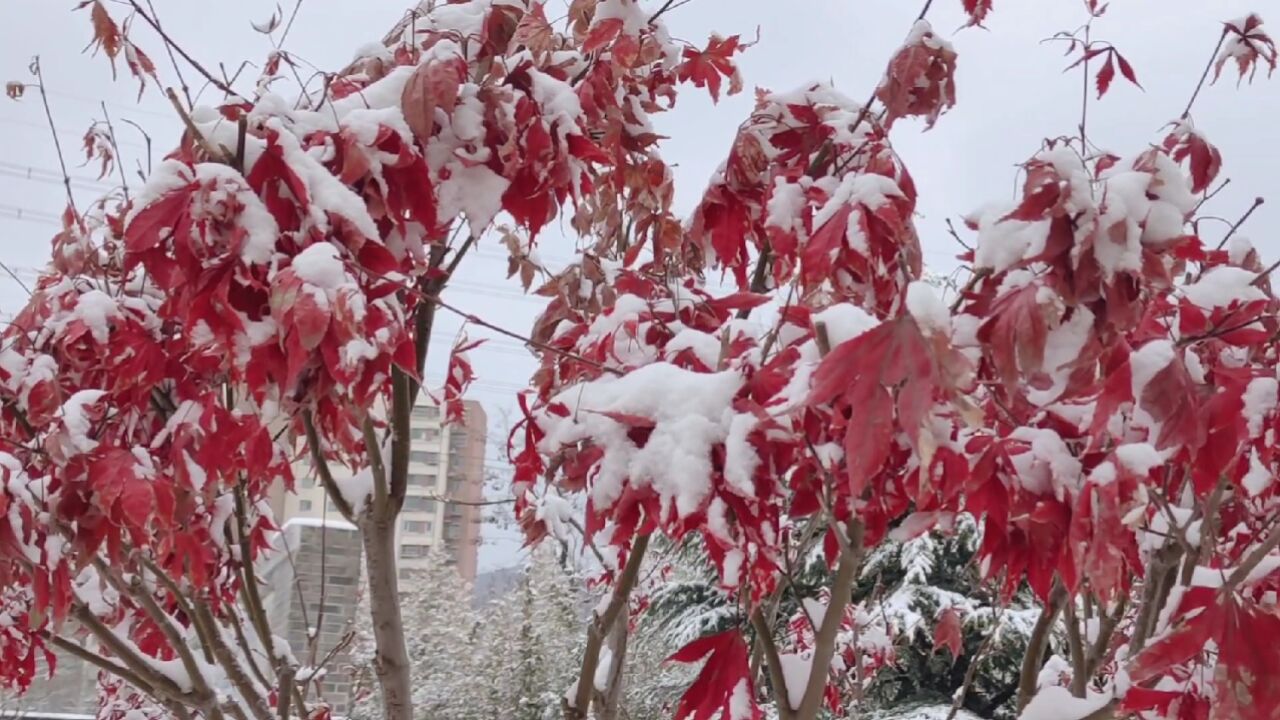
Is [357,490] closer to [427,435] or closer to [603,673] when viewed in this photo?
[603,673]

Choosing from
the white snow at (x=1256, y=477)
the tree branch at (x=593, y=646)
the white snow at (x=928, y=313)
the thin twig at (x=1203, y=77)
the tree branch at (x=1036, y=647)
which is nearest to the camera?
the white snow at (x=928, y=313)

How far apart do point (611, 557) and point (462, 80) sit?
0.97 m

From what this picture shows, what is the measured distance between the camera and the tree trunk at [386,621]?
1457 millimetres

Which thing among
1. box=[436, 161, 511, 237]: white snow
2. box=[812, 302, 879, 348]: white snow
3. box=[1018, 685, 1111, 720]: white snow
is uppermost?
box=[436, 161, 511, 237]: white snow

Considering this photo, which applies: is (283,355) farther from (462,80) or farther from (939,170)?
(939,170)

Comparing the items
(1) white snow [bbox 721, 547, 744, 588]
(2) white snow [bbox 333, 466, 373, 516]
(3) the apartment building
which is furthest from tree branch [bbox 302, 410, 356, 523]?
(3) the apartment building

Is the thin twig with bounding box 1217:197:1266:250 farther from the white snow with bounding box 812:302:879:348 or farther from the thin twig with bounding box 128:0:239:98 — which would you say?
the thin twig with bounding box 128:0:239:98

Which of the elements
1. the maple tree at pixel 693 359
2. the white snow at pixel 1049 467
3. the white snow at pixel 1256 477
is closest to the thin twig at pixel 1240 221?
the maple tree at pixel 693 359

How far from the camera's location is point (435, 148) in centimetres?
127

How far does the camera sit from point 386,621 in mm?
1462

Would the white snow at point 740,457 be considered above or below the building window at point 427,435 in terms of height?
below

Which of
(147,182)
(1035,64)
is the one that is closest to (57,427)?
(147,182)

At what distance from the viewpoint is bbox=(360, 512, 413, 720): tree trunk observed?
4.78ft

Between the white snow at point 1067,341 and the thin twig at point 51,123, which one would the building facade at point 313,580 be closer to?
the thin twig at point 51,123
